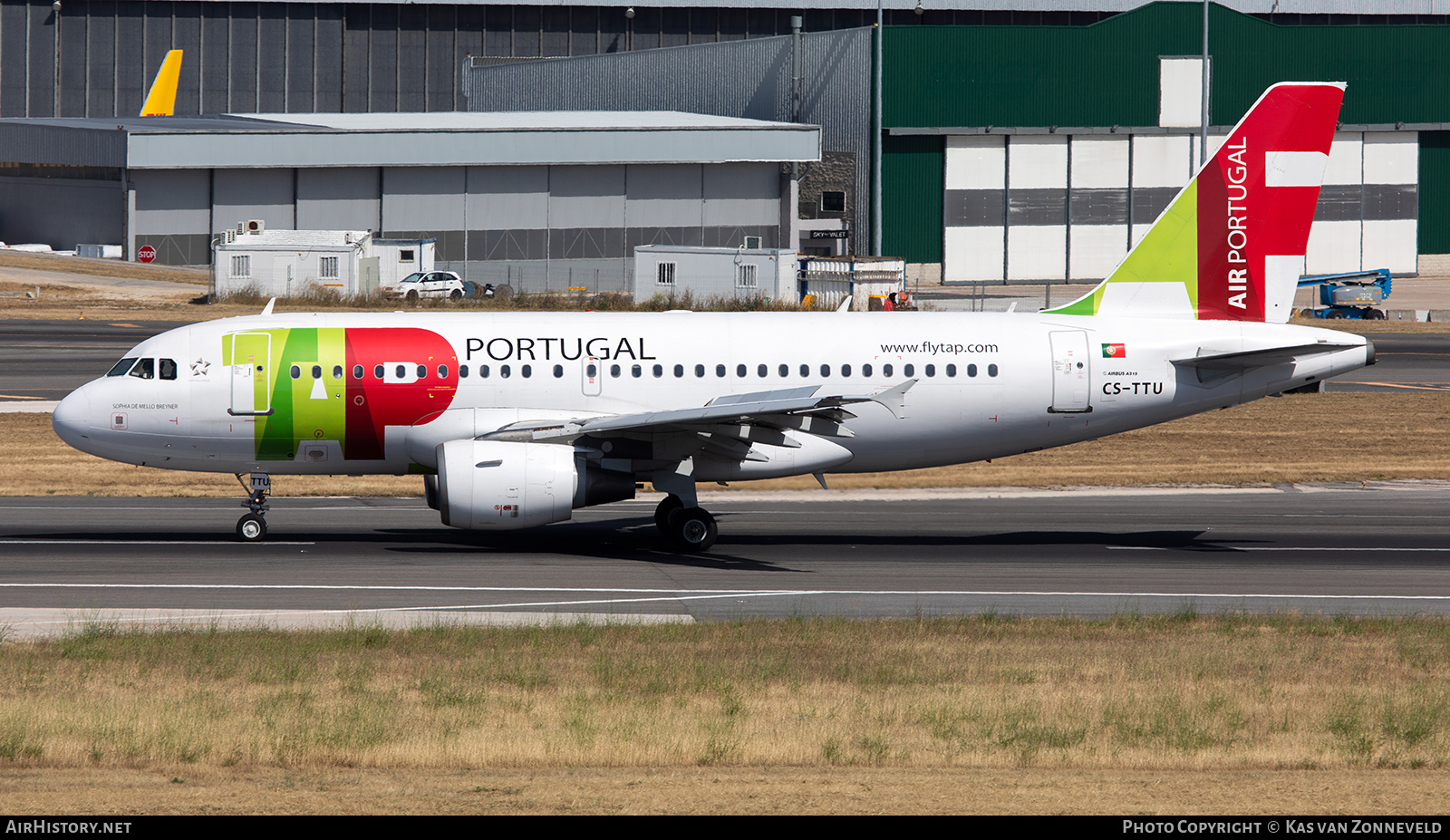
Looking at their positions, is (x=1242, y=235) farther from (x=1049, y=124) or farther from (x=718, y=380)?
(x=1049, y=124)

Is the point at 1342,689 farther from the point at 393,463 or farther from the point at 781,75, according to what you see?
the point at 781,75

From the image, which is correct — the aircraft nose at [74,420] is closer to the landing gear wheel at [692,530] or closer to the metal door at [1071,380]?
the landing gear wheel at [692,530]

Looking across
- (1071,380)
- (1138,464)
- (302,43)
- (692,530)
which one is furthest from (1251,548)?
(302,43)

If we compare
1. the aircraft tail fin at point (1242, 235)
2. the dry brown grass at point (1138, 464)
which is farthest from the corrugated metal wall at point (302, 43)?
the aircraft tail fin at point (1242, 235)

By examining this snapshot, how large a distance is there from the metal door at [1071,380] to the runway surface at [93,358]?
27.3 metres

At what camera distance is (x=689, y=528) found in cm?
2830

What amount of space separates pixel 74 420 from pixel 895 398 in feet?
50.3

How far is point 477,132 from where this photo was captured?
90.3 meters

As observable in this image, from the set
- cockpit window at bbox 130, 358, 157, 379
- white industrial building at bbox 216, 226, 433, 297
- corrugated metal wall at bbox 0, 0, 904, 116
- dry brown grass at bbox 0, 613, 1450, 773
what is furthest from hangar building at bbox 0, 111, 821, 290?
dry brown grass at bbox 0, 613, 1450, 773

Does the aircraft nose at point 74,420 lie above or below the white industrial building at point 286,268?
below

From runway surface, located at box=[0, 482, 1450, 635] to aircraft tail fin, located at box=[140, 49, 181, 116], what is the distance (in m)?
82.6

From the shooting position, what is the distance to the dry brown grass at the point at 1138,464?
36.2 m

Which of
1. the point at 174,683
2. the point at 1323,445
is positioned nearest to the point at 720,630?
the point at 174,683

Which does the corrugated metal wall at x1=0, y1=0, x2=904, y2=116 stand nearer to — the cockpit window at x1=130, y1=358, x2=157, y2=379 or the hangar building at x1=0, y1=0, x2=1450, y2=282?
the hangar building at x1=0, y1=0, x2=1450, y2=282
